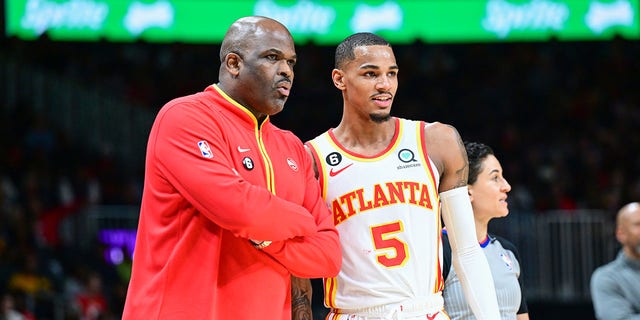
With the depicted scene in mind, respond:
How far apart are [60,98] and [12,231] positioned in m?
4.15

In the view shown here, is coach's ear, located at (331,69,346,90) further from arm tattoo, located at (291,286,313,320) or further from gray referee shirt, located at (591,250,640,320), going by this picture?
gray referee shirt, located at (591,250,640,320)

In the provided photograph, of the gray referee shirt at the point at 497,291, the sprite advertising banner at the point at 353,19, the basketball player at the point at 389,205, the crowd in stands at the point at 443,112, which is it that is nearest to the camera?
the basketball player at the point at 389,205

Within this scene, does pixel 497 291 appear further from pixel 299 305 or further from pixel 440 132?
pixel 299 305


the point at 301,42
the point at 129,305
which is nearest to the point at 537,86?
the point at 301,42

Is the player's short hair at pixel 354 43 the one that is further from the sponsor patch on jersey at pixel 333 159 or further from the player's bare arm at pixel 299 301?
the player's bare arm at pixel 299 301

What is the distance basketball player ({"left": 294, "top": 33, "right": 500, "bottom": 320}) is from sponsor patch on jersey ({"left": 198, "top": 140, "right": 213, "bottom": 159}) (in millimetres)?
994

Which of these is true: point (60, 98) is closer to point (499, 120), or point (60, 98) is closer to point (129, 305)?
point (499, 120)

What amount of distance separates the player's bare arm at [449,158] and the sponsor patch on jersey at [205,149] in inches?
52.2

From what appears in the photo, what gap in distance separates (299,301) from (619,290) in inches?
137

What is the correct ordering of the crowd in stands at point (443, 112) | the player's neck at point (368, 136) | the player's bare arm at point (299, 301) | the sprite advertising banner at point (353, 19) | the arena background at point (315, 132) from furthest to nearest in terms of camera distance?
1. the sprite advertising banner at point (353, 19)
2. the crowd in stands at point (443, 112)
3. the arena background at point (315, 132)
4. the player's neck at point (368, 136)
5. the player's bare arm at point (299, 301)

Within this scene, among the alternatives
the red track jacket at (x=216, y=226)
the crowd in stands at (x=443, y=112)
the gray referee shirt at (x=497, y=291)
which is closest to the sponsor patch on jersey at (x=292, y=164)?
the red track jacket at (x=216, y=226)

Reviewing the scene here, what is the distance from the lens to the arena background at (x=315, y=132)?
500 inches

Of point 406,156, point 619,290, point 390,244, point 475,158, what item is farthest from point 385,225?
point 619,290

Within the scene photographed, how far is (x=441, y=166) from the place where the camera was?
4.68 m
